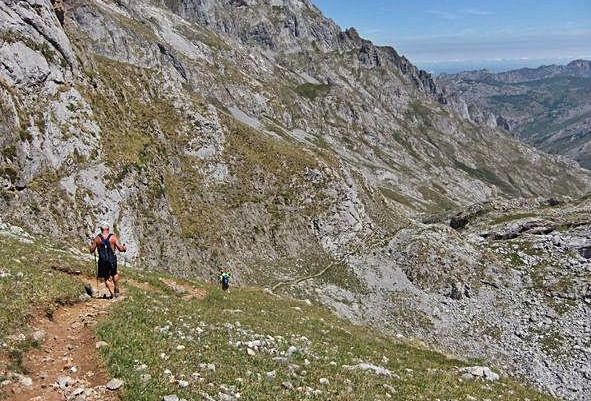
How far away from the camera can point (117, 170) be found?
5900 cm

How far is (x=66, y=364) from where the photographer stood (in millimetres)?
16953

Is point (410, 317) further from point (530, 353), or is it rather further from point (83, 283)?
point (83, 283)

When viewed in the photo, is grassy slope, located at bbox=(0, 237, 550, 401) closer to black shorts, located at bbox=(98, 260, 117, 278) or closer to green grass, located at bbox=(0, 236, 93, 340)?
green grass, located at bbox=(0, 236, 93, 340)

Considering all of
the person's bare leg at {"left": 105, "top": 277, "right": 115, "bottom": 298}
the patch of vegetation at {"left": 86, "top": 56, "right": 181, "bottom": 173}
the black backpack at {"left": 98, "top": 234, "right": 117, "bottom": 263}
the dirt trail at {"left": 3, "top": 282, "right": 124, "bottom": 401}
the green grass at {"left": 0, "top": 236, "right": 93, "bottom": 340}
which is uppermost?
the patch of vegetation at {"left": 86, "top": 56, "right": 181, "bottom": 173}

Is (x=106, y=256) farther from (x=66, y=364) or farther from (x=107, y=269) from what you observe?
(x=66, y=364)

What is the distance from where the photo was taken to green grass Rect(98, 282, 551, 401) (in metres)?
16.6

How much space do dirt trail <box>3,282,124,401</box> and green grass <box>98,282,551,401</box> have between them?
56 centimetres

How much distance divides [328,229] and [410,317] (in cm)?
2268

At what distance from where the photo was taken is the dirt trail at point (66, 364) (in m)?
15.0

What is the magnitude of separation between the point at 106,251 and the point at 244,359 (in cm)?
937

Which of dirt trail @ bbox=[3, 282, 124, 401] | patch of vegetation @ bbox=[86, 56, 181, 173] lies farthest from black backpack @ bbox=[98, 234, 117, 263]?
patch of vegetation @ bbox=[86, 56, 181, 173]

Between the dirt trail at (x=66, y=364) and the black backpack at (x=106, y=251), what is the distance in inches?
110

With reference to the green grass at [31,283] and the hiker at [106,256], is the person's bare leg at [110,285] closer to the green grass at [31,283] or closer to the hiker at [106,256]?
the hiker at [106,256]

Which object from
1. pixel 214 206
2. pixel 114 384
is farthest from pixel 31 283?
pixel 214 206
